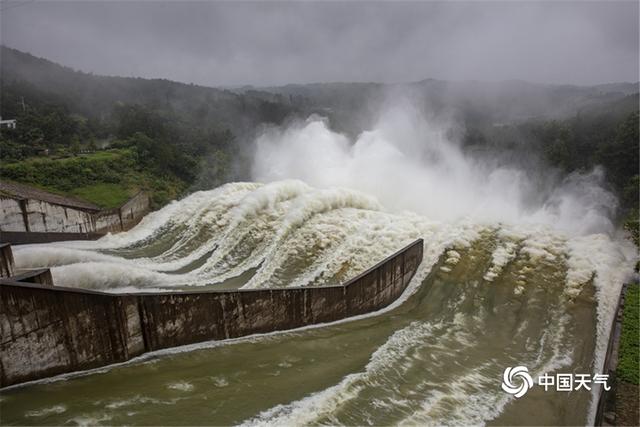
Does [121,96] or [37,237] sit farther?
[121,96]

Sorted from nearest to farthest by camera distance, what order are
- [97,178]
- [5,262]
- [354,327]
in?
[354,327], [5,262], [97,178]

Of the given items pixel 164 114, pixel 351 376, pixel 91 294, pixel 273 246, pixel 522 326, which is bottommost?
pixel 522 326

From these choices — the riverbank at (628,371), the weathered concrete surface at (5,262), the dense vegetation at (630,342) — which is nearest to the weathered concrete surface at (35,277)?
the weathered concrete surface at (5,262)

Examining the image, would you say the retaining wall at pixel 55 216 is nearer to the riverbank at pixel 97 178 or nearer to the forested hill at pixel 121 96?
the riverbank at pixel 97 178

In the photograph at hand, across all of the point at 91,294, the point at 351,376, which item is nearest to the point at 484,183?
the point at 351,376

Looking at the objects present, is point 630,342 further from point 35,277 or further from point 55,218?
point 55,218

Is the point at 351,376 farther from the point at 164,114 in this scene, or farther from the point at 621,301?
the point at 164,114

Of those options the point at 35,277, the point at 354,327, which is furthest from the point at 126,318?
the point at 354,327
